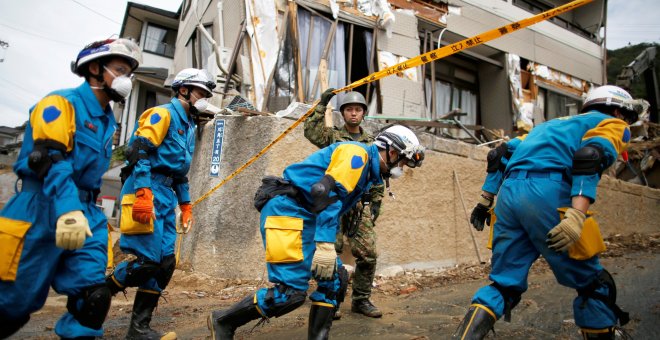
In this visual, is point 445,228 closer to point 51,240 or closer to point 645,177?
point 51,240

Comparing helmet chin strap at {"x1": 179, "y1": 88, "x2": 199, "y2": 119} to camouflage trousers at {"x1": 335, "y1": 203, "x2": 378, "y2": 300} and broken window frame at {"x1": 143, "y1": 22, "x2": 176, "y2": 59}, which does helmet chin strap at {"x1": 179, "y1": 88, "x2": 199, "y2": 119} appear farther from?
broken window frame at {"x1": 143, "y1": 22, "x2": 176, "y2": 59}

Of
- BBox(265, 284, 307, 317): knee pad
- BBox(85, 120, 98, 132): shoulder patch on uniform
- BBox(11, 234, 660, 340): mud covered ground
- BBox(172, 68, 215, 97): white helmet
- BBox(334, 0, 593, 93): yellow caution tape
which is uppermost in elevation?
BBox(334, 0, 593, 93): yellow caution tape

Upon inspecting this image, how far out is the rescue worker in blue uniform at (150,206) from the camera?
3.21 m

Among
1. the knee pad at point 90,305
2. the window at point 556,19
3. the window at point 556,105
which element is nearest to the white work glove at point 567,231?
the knee pad at point 90,305

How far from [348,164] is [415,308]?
2417 millimetres

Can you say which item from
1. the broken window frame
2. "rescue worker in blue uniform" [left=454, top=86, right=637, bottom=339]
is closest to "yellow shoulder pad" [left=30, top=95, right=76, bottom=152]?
"rescue worker in blue uniform" [left=454, top=86, right=637, bottom=339]

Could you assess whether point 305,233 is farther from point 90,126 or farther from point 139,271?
point 90,126

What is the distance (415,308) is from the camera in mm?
4527

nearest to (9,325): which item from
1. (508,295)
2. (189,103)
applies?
(189,103)

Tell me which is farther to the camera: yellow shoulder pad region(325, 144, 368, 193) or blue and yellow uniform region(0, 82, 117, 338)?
yellow shoulder pad region(325, 144, 368, 193)

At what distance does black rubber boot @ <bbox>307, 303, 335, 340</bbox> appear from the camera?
9.19ft

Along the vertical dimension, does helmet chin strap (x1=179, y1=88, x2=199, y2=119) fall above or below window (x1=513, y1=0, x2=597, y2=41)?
below

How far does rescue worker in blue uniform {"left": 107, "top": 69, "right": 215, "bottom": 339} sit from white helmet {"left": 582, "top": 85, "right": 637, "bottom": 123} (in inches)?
118

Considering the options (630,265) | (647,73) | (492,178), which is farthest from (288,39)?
(647,73)
